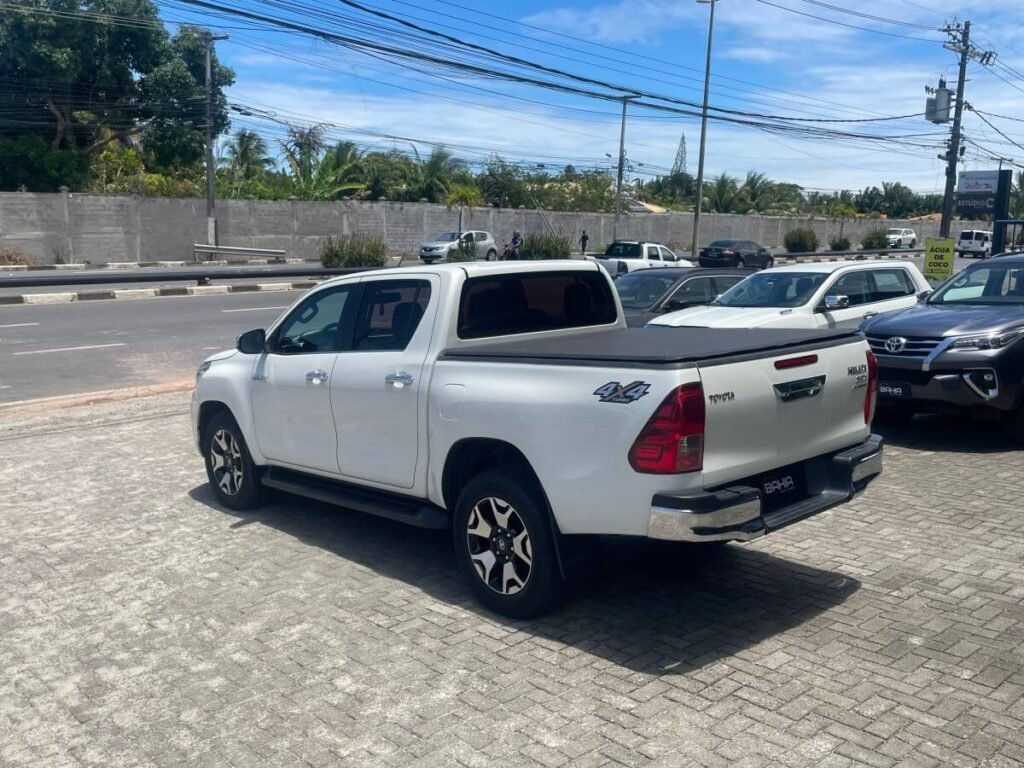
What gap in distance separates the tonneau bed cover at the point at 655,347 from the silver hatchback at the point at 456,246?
3348cm

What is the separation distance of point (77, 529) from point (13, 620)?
162 centimetres

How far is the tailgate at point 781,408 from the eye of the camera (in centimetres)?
456

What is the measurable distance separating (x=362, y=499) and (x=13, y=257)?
3674 cm

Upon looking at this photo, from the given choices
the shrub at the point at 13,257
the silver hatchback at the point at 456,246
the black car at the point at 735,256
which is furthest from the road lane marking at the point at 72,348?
the black car at the point at 735,256

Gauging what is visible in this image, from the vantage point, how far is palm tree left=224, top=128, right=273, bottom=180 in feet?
180

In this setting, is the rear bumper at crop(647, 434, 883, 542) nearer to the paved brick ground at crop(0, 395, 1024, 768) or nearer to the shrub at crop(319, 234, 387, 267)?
the paved brick ground at crop(0, 395, 1024, 768)

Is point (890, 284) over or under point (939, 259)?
under

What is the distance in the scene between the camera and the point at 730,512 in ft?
14.7

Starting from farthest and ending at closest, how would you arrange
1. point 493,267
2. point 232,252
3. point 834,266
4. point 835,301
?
point 232,252 → point 834,266 → point 835,301 → point 493,267

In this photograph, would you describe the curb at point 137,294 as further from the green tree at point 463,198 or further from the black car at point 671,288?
the green tree at point 463,198

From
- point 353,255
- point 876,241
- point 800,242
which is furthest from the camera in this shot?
point 876,241

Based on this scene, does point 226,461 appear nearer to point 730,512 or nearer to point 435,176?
point 730,512

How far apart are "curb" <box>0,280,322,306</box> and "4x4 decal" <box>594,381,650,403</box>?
18.0 metres

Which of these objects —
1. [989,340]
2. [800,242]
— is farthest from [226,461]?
[800,242]
